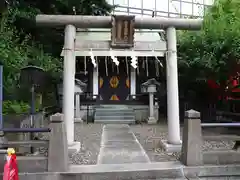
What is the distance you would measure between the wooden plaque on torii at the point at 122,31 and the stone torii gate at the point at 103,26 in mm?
208

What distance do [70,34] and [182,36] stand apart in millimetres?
8266

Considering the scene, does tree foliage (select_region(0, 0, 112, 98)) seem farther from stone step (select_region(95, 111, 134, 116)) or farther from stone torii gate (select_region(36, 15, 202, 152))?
stone step (select_region(95, 111, 134, 116))

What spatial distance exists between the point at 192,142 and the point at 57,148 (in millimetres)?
3166

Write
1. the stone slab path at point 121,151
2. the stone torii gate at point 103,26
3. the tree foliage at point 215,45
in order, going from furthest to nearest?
the tree foliage at point 215,45 < the stone torii gate at point 103,26 < the stone slab path at point 121,151

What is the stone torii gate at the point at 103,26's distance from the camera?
8.24 meters

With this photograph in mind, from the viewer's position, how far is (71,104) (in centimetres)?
824

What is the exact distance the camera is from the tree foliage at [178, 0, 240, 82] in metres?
11.3

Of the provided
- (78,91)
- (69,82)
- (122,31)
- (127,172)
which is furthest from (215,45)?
(78,91)

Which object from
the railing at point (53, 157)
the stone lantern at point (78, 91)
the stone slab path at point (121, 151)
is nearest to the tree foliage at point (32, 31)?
the stone lantern at point (78, 91)

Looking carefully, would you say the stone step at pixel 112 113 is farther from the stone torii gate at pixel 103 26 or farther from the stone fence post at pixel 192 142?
the stone fence post at pixel 192 142

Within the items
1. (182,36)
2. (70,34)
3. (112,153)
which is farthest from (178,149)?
(182,36)

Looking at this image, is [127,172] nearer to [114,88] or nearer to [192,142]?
[192,142]

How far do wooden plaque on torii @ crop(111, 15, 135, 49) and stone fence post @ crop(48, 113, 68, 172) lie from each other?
Result: 3.44 meters

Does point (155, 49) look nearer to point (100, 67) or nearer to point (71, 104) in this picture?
point (71, 104)
